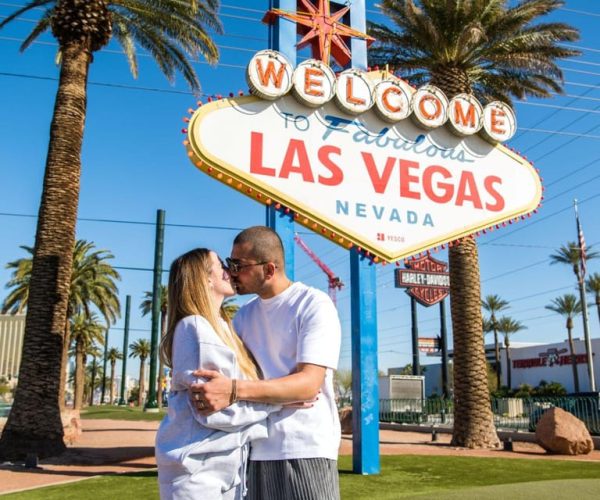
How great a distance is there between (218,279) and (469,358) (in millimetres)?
14365

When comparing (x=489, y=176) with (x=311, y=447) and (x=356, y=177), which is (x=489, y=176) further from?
(x=311, y=447)

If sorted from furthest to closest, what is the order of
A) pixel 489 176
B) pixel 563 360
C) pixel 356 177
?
pixel 563 360, pixel 489 176, pixel 356 177

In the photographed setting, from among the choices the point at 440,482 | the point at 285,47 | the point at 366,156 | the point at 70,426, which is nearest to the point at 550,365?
the point at 70,426

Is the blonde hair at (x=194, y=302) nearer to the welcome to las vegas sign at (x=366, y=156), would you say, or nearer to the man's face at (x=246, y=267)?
the man's face at (x=246, y=267)

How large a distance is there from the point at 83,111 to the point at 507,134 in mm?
10049

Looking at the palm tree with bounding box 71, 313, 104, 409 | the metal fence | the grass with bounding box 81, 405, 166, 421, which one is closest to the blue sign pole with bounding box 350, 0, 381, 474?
the metal fence

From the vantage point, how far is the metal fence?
17.3 m

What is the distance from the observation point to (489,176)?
30.4 feet

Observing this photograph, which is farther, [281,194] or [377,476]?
[377,476]

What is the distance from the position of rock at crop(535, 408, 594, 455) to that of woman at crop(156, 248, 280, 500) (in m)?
13.8

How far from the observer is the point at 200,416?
6.81ft

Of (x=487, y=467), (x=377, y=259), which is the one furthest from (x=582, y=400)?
(x=377, y=259)

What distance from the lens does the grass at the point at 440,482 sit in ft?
20.7

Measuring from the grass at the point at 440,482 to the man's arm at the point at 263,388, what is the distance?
14.2 ft
